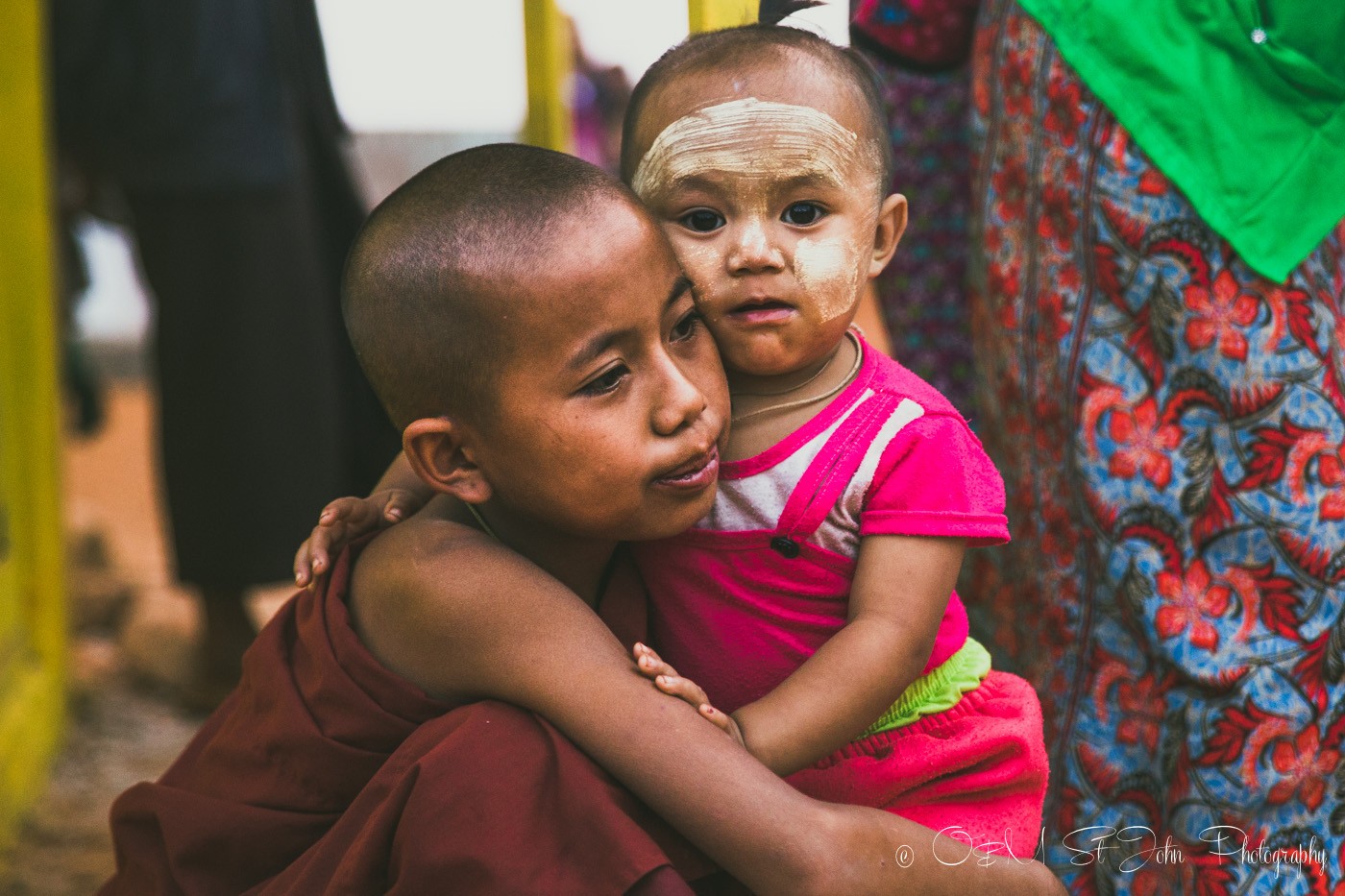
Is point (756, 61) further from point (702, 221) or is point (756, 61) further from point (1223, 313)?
point (1223, 313)

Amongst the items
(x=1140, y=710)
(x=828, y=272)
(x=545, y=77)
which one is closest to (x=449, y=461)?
(x=828, y=272)

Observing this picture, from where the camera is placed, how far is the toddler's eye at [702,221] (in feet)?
5.13

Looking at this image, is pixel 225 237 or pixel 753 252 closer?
pixel 753 252

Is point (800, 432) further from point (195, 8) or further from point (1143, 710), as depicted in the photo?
point (195, 8)

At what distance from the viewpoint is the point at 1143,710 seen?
2.12 m

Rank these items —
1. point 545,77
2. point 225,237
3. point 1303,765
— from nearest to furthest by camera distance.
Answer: point 1303,765 < point 545,77 < point 225,237

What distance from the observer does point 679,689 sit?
1.39 metres

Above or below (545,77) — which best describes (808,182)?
above

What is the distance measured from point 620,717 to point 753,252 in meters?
0.54

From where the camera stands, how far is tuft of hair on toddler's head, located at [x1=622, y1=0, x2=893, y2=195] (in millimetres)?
1562

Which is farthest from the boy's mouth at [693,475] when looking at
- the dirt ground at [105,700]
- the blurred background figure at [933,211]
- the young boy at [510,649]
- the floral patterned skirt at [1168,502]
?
the dirt ground at [105,700]

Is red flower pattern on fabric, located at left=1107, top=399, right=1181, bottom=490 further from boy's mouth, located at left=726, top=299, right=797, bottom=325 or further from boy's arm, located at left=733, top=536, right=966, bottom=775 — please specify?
boy's mouth, located at left=726, top=299, right=797, bottom=325

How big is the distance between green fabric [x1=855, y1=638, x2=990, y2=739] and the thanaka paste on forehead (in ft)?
1.99

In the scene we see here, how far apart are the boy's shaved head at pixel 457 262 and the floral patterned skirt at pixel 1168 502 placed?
913 millimetres
